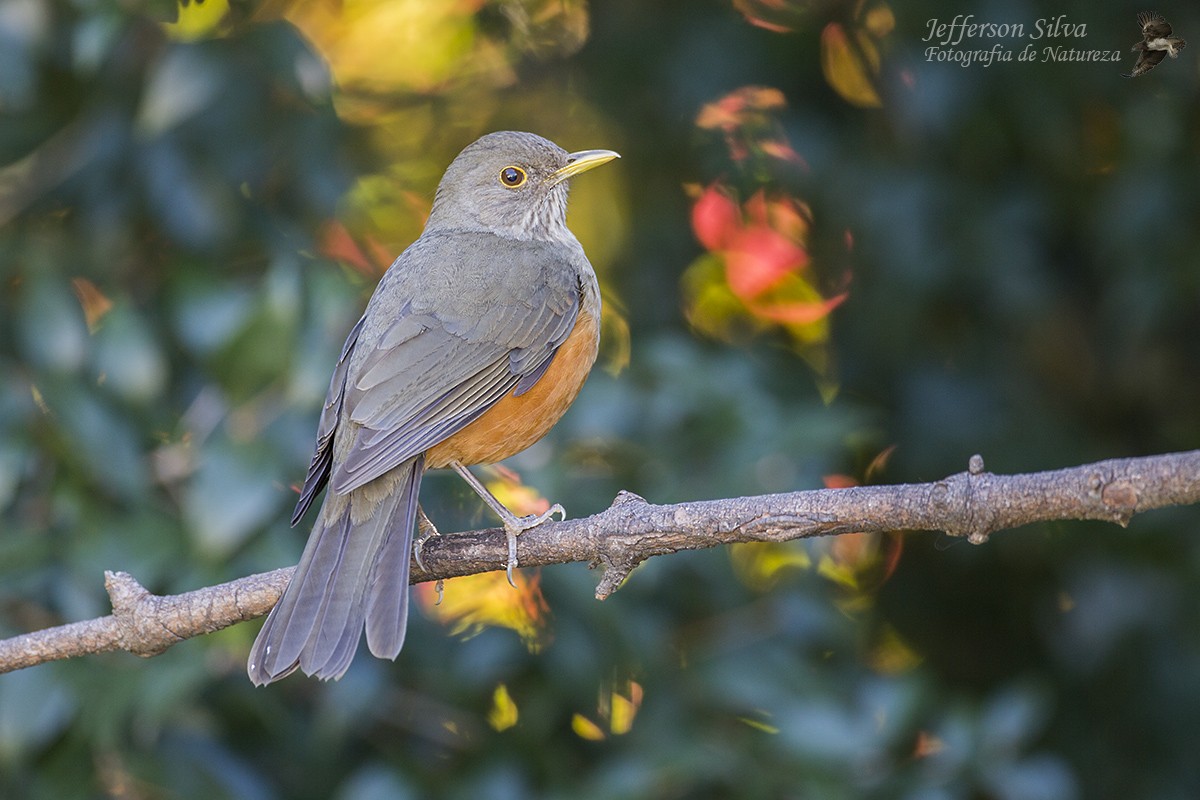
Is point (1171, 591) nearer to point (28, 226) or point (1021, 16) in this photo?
point (1021, 16)

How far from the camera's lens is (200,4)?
4.26m

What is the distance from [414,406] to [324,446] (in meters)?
0.26

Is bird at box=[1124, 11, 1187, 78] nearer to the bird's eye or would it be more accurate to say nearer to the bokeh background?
the bokeh background

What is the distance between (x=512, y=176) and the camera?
448 centimetres

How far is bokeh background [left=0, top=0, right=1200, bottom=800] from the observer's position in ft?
11.9

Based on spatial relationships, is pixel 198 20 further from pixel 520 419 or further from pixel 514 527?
pixel 514 527

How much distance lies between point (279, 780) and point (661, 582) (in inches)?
50.4

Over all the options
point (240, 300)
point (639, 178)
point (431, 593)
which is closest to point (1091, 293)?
point (639, 178)

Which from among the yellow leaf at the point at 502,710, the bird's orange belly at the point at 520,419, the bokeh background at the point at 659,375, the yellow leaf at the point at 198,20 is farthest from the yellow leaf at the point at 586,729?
the yellow leaf at the point at 198,20

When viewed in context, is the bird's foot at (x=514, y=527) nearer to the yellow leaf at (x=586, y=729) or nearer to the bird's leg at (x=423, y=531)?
the bird's leg at (x=423, y=531)

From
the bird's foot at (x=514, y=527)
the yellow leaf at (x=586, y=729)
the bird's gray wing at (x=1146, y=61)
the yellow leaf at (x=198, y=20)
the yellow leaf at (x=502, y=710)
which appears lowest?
the yellow leaf at (x=586, y=729)

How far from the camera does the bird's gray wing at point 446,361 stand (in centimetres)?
337

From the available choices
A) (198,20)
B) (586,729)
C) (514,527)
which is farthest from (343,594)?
(198,20)

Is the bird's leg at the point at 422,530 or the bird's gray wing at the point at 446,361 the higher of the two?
the bird's gray wing at the point at 446,361
